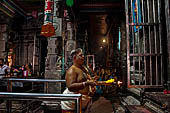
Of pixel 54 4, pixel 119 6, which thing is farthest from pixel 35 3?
pixel 119 6

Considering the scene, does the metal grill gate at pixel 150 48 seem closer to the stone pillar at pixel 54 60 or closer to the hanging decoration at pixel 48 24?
the hanging decoration at pixel 48 24

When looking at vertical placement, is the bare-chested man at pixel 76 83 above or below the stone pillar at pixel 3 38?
below

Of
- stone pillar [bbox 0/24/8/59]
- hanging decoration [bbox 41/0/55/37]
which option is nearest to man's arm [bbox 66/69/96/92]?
hanging decoration [bbox 41/0/55/37]

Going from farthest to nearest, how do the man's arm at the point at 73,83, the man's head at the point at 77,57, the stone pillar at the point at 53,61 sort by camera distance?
the stone pillar at the point at 53,61 < the man's head at the point at 77,57 < the man's arm at the point at 73,83

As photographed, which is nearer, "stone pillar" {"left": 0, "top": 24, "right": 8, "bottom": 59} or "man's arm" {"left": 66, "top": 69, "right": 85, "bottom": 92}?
"man's arm" {"left": 66, "top": 69, "right": 85, "bottom": 92}

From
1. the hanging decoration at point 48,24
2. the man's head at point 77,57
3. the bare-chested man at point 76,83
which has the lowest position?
the bare-chested man at point 76,83

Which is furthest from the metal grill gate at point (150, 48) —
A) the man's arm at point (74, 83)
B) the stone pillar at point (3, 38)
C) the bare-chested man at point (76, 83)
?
the stone pillar at point (3, 38)

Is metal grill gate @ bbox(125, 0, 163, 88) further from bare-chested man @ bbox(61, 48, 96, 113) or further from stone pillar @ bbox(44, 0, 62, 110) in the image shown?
stone pillar @ bbox(44, 0, 62, 110)

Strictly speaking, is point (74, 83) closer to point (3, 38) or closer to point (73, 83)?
point (73, 83)

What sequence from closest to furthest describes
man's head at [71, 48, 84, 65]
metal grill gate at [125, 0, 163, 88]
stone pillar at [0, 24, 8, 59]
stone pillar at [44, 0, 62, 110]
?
man's head at [71, 48, 84, 65]
metal grill gate at [125, 0, 163, 88]
stone pillar at [44, 0, 62, 110]
stone pillar at [0, 24, 8, 59]

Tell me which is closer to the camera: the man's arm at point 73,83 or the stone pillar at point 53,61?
the man's arm at point 73,83

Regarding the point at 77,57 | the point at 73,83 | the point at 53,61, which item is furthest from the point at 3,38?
the point at 73,83

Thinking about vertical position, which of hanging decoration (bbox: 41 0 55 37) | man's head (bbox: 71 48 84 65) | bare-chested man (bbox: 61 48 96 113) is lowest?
bare-chested man (bbox: 61 48 96 113)

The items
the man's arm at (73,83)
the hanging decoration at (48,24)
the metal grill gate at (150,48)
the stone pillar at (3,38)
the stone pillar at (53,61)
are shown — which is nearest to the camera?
the man's arm at (73,83)
